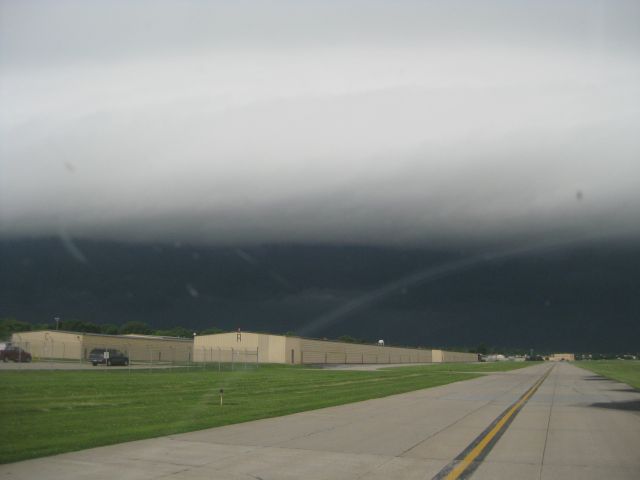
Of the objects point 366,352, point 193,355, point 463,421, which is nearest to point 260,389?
point 463,421

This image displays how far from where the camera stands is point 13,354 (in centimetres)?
6297

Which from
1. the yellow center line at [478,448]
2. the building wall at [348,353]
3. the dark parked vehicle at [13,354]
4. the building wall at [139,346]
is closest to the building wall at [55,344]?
the building wall at [139,346]

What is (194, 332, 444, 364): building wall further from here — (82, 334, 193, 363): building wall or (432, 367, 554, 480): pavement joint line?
(432, 367, 554, 480): pavement joint line

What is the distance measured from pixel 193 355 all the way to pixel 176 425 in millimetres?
83732

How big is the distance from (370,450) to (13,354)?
56.1 meters

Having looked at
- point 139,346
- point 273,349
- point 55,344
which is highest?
point 55,344

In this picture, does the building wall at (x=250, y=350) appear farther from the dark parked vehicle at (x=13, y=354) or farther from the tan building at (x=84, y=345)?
the dark parked vehicle at (x=13, y=354)

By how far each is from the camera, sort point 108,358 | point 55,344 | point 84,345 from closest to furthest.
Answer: point 108,358, point 84,345, point 55,344

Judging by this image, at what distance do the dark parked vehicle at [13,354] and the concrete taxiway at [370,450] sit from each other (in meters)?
47.3

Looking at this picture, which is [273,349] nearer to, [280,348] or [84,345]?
[280,348]

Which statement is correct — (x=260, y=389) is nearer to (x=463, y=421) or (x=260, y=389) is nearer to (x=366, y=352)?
(x=463, y=421)

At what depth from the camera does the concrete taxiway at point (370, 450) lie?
12352 millimetres

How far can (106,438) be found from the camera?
15.9 meters

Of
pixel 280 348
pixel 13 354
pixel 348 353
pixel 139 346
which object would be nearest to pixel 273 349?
pixel 280 348
